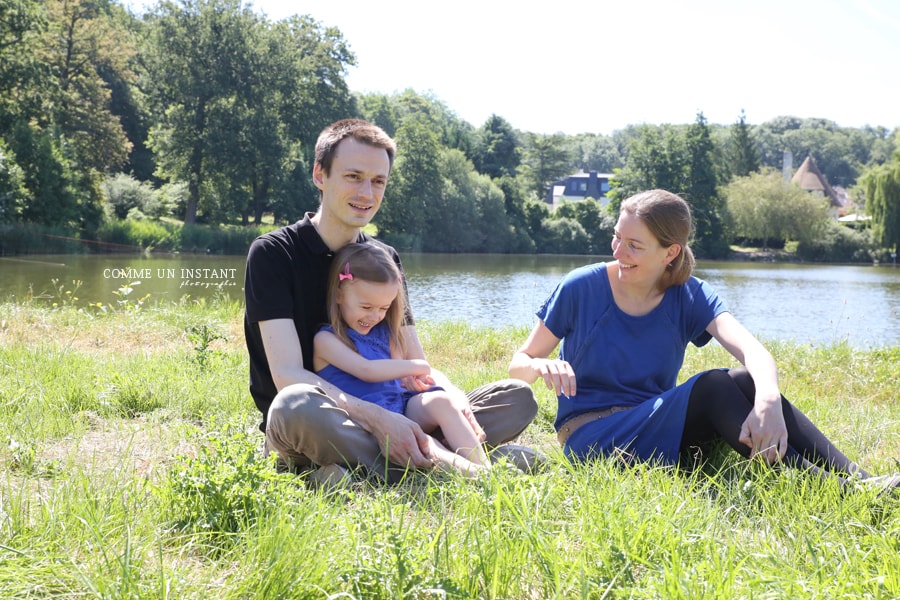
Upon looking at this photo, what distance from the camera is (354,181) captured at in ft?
10.3

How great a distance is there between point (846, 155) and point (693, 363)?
130036 millimetres

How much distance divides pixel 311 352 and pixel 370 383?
28 centimetres

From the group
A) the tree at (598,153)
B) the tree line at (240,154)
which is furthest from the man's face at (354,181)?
the tree at (598,153)

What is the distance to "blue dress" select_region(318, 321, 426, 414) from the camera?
3131mm

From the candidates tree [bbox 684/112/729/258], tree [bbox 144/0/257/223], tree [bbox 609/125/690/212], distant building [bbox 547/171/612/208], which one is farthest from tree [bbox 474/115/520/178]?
tree [bbox 144/0/257/223]

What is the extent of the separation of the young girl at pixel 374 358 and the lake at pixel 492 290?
7731 mm

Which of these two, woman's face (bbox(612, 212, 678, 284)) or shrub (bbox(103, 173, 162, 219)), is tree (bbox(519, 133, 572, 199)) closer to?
shrub (bbox(103, 173, 162, 219))

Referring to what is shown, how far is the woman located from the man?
0.93 ft

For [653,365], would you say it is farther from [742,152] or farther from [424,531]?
[742,152]

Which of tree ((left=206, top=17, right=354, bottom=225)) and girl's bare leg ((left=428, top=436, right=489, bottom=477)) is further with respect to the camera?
tree ((left=206, top=17, right=354, bottom=225))

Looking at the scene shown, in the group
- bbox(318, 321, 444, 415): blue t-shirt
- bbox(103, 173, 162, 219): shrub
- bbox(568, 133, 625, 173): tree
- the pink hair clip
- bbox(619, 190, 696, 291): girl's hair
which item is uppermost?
bbox(568, 133, 625, 173): tree

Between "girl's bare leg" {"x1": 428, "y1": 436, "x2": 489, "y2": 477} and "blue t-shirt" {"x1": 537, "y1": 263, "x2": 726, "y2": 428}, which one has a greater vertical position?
"blue t-shirt" {"x1": 537, "y1": 263, "x2": 726, "y2": 428}

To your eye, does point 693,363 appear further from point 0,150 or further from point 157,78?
point 157,78

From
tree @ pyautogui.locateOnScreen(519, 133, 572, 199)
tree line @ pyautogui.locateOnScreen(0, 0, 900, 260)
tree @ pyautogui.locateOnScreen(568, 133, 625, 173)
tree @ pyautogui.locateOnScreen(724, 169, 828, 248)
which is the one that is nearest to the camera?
tree line @ pyautogui.locateOnScreen(0, 0, 900, 260)
